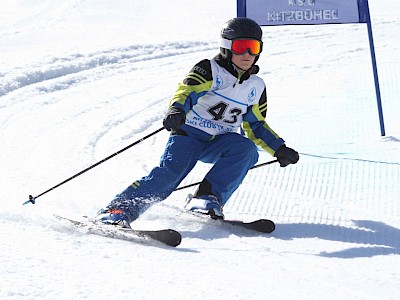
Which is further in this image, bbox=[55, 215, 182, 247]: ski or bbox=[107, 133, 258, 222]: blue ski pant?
bbox=[107, 133, 258, 222]: blue ski pant

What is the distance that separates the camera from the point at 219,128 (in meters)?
4.29

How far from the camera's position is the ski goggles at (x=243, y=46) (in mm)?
4109

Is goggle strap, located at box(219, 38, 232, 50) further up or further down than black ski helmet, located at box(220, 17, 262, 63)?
further down

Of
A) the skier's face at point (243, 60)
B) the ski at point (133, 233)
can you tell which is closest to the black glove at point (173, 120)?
the skier's face at point (243, 60)

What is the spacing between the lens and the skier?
399 cm

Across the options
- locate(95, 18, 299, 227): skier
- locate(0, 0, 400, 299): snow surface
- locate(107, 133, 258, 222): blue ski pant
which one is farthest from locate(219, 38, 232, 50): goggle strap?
locate(0, 0, 400, 299): snow surface

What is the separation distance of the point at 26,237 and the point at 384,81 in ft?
18.7

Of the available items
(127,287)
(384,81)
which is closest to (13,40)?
(384,81)

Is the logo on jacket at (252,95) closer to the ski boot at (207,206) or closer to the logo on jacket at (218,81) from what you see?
the logo on jacket at (218,81)

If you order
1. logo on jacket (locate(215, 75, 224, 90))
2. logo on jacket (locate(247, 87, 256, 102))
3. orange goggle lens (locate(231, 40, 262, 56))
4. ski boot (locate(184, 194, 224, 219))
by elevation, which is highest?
orange goggle lens (locate(231, 40, 262, 56))

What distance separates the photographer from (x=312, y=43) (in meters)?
10.2

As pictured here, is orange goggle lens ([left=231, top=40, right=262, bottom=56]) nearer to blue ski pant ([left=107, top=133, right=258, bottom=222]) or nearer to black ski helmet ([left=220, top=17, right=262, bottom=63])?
black ski helmet ([left=220, top=17, right=262, bottom=63])

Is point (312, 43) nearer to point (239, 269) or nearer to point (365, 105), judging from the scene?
point (365, 105)

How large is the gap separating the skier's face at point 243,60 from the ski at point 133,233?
Result: 121 cm
